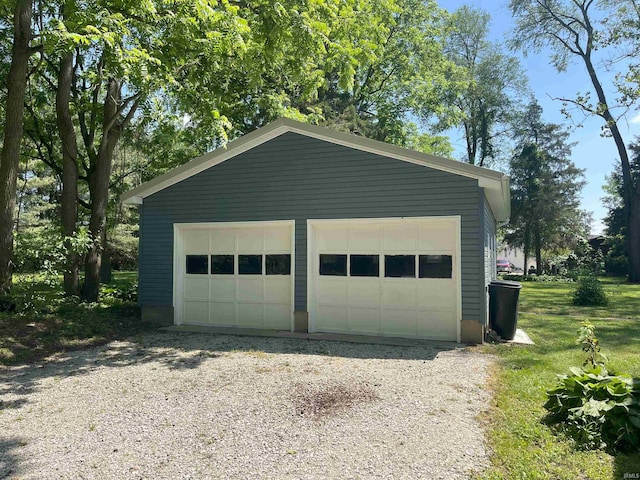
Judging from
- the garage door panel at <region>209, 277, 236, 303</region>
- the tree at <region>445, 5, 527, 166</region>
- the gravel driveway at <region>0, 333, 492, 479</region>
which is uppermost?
the tree at <region>445, 5, 527, 166</region>

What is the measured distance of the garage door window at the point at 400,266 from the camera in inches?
312

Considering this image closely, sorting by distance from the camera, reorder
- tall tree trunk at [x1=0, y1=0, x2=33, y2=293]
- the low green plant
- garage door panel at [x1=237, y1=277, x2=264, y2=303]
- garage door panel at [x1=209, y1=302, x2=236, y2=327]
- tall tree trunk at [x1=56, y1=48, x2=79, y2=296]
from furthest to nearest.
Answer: tall tree trunk at [x1=56, y1=48, x2=79, y2=296], garage door panel at [x1=209, y1=302, x2=236, y2=327], garage door panel at [x1=237, y1=277, x2=264, y2=303], tall tree trunk at [x1=0, y1=0, x2=33, y2=293], the low green plant

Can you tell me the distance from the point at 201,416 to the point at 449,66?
76.8ft

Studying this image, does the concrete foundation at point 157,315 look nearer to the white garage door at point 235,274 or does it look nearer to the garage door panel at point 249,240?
the white garage door at point 235,274

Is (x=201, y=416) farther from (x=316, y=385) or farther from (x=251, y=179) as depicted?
(x=251, y=179)

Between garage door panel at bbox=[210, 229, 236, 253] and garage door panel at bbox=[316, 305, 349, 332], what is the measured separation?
238cm

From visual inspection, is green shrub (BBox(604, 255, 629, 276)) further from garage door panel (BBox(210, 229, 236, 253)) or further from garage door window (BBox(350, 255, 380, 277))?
garage door panel (BBox(210, 229, 236, 253))

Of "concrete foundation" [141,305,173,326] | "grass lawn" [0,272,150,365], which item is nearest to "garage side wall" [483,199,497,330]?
"concrete foundation" [141,305,173,326]

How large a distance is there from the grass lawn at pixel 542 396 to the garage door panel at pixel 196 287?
18.9 feet

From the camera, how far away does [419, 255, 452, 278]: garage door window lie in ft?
25.2

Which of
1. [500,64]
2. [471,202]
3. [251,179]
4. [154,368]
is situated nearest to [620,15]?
[500,64]

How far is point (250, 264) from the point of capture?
9055 mm

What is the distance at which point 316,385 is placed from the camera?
16.8 feet

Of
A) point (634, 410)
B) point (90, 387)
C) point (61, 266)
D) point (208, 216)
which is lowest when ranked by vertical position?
point (90, 387)
